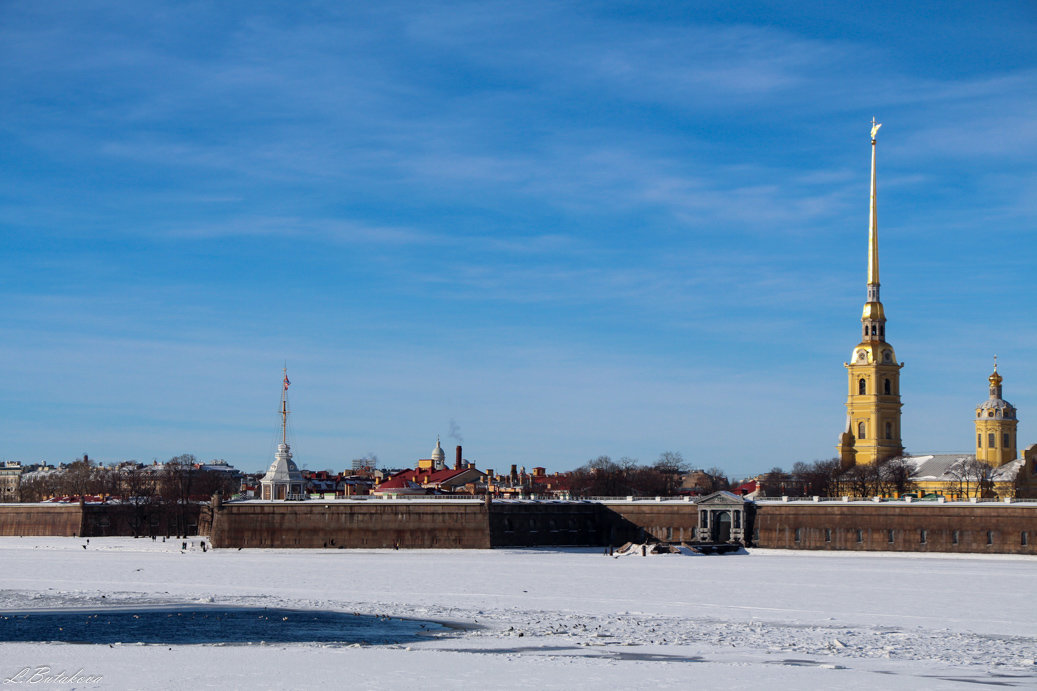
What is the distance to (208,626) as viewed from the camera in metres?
36.7

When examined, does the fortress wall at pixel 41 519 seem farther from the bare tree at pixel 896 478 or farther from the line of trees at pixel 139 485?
the bare tree at pixel 896 478

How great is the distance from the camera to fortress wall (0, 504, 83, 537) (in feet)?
343

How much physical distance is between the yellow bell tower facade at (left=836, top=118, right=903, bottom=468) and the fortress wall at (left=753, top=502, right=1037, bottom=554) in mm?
52760

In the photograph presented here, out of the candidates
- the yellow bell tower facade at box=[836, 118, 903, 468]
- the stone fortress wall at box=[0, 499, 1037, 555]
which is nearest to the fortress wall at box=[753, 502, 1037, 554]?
the stone fortress wall at box=[0, 499, 1037, 555]

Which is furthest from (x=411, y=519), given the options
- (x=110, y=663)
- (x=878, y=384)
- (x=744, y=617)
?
(x=878, y=384)

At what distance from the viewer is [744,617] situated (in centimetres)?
3856

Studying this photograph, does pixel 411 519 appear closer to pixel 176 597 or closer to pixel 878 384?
pixel 176 597

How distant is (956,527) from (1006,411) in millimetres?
56774

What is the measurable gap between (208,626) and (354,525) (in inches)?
1758

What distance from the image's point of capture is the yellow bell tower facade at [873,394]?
428 feet

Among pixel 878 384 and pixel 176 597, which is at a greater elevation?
pixel 878 384

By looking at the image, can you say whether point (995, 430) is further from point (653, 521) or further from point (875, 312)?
point (653, 521)

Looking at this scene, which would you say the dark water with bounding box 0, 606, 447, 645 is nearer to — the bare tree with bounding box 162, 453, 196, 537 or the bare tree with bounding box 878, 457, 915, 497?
the bare tree with bounding box 162, 453, 196, 537

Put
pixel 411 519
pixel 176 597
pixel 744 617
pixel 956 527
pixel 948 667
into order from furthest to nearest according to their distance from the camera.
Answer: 1. pixel 411 519
2. pixel 956 527
3. pixel 176 597
4. pixel 744 617
5. pixel 948 667
